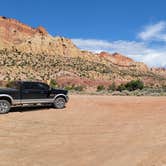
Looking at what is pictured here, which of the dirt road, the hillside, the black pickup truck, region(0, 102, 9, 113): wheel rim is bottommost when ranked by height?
the dirt road

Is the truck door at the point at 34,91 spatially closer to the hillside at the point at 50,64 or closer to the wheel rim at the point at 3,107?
the wheel rim at the point at 3,107

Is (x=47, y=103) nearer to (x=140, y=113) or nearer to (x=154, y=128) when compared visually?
(x=140, y=113)

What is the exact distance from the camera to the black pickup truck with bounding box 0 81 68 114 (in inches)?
599

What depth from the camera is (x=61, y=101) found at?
17.3 meters

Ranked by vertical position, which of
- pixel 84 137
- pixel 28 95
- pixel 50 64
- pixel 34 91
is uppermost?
pixel 50 64

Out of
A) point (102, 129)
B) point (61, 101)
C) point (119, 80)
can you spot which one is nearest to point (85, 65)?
point (119, 80)

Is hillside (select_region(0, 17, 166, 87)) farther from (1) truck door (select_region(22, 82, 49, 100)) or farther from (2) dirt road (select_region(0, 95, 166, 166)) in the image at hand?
(2) dirt road (select_region(0, 95, 166, 166))

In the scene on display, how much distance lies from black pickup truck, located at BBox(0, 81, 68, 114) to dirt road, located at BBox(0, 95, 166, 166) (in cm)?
53

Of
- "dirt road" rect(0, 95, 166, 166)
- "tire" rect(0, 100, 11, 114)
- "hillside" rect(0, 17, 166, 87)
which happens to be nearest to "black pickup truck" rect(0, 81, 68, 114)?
"tire" rect(0, 100, 11, 114)

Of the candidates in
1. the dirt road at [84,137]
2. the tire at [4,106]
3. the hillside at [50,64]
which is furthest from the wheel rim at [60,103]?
the hillside at [50,64]

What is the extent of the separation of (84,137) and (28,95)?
6.47 metres

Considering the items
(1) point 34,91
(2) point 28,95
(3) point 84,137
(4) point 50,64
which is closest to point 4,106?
(2) point 28,95

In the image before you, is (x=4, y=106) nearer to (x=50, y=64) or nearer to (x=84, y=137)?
(x=84, y=137)

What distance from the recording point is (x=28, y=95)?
1592 cm
